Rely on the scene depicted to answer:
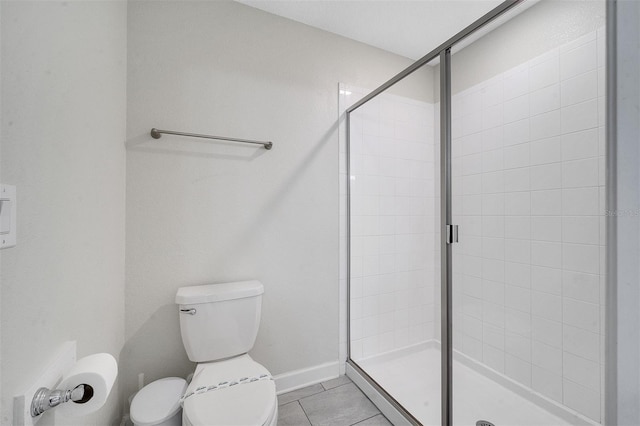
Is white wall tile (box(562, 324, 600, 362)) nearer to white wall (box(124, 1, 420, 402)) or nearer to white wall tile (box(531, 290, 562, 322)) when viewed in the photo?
white wall tile (box(531, 290, 562, 322))

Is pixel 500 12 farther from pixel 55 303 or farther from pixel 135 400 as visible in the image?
pixel 135 400

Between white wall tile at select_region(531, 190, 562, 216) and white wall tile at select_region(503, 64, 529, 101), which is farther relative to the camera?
white wall tile at select_region(503, 64, 529, 101)

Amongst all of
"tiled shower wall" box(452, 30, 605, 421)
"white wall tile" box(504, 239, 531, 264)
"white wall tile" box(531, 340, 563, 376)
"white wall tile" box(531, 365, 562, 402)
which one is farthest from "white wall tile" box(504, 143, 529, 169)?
"white wall tile" box(531, 365, 562, 402)

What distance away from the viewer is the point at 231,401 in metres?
1.03

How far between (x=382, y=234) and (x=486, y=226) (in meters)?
0.62

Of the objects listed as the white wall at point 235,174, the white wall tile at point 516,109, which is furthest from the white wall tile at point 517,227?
the white wall at point 235,174

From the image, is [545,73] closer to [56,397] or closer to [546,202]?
[546,202]

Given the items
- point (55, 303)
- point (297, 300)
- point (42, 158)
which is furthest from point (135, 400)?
point (42, 158)

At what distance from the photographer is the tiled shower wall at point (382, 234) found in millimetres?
1862

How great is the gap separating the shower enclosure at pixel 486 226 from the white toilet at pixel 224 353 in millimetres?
758

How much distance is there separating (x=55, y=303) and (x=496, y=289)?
1917mm

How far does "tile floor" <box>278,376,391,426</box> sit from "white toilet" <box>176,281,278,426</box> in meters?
0.43

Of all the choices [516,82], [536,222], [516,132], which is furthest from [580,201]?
[516,82]

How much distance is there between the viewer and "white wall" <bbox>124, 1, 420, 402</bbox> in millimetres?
1385
